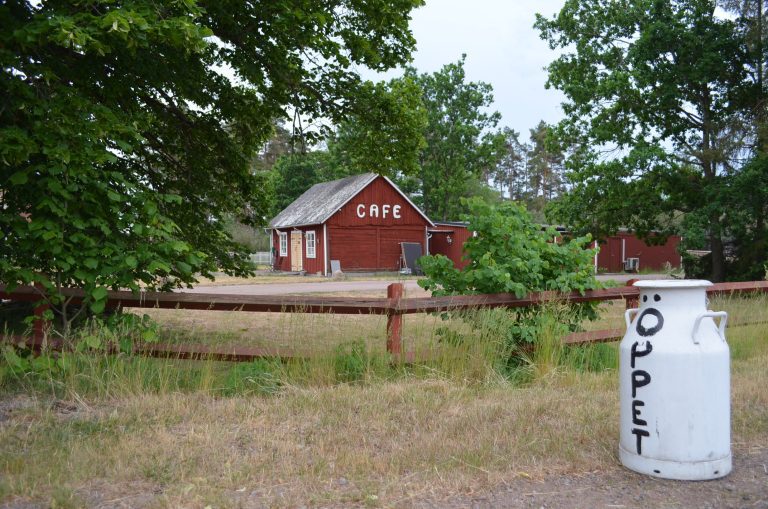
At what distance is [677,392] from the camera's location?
390 centimetres

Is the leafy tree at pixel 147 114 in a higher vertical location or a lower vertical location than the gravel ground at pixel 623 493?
higher

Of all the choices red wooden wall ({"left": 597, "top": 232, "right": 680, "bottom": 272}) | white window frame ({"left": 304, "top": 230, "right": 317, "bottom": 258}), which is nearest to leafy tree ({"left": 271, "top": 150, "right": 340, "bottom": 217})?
white window frame ({"left": 304, "top": 230, "right": 317, "bottom": 258})

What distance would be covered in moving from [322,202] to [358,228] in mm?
3624

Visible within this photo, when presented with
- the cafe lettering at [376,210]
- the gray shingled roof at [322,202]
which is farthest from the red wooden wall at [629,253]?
the gray shingled roof at [322,202]

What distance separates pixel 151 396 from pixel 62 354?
914mm

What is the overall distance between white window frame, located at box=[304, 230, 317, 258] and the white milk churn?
31.3 meters

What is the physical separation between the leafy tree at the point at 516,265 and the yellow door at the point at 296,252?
29.9 meters

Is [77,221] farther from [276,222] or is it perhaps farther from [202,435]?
[276,222]

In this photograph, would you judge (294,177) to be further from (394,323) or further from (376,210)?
(394,323)

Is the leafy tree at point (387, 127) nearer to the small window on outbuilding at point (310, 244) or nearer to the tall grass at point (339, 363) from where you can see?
the tall grass at point (339, 363)

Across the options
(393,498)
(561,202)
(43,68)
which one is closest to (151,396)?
(393,498)

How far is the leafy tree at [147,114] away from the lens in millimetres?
5551

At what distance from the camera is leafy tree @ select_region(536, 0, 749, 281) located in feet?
65.7

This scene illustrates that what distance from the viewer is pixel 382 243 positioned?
1398 inches
